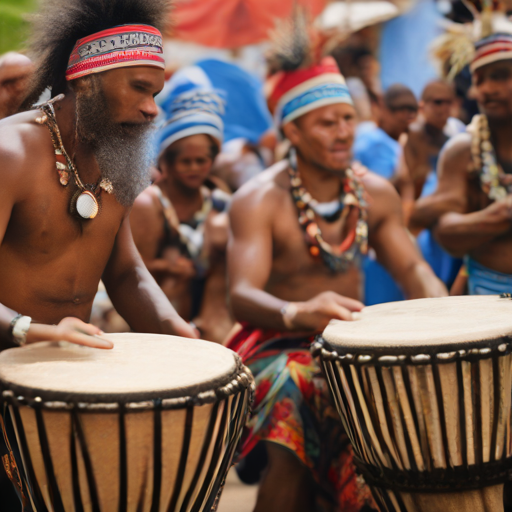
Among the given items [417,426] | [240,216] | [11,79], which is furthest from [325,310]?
[11,79]

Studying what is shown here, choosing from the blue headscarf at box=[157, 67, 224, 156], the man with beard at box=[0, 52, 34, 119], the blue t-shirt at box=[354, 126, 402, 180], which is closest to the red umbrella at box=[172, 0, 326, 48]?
the blue t-shirt at box=[354, 126, 402, 180]

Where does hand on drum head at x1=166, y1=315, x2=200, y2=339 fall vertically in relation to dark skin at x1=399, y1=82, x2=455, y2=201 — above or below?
above

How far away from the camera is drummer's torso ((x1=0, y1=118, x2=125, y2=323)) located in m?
2.41

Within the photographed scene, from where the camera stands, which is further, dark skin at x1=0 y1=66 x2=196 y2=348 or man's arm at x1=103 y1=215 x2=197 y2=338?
man's arm at x1=103 y1=215 x2=197 y2=338

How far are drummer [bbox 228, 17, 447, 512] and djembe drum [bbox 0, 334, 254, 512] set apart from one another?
902mm

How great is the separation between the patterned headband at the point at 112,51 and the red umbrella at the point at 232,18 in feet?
27.0

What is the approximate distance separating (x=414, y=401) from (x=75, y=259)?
117 centimetres

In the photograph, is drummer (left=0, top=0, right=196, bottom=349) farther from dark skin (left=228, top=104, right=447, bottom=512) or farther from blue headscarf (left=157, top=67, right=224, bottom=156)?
blue headscarf (left=157, top=67, right=224, bottom=156)

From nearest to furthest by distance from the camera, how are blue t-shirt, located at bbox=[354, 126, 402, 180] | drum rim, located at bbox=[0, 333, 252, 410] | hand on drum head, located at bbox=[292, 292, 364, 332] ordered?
drum rim, located at bbox=[0, 333, 252, 410] → hand on drum head, located at bbox=[292, 292, 364, 332] → blue t-shirt, located at bbox=[354, 126, 402, 180]

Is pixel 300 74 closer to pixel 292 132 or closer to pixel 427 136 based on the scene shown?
pixel 292 132

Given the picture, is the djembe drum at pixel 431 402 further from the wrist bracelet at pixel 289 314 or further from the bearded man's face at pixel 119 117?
the bearded man's face at pixel 119 117

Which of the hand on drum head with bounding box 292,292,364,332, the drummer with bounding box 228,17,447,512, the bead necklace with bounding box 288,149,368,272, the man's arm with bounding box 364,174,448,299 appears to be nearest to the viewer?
the hand on drum head with bounding box 292,292,364,332

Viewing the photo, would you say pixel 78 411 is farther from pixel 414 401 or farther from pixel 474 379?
pixel 474 379

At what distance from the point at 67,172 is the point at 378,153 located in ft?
14.8
